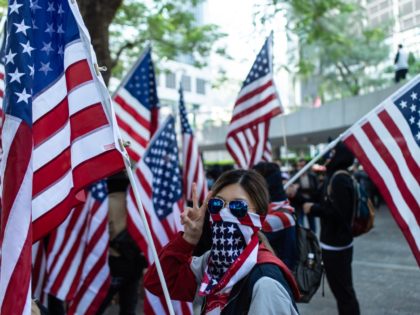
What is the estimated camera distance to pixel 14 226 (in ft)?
7.59

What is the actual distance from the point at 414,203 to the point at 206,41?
1202 centimetres

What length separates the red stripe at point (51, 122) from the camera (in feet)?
9.12

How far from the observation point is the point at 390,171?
13.3 feet

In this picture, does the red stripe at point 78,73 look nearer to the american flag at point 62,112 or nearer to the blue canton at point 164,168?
the american flag at point 62,112

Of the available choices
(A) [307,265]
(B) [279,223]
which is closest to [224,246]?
(B) [279,223]

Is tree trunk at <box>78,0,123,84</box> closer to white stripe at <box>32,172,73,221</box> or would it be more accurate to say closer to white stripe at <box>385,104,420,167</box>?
white stripe at <box>385,104,420,167</box>

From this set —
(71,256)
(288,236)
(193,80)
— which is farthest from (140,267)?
(193,80)

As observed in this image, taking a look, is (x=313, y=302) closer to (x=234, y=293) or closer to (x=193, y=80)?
(x=234, y=293)

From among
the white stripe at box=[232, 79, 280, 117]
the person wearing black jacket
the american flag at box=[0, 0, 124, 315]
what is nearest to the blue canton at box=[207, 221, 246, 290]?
the american flag at box=[0, 0, 124, 315]

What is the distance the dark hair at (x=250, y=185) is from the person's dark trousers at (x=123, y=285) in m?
2.83

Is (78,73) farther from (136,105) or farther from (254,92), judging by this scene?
(254,92)

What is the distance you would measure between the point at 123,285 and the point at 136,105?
80.6 inches

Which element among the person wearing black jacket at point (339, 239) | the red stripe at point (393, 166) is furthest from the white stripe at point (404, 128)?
the person wearing black jacket at point (339, 239)

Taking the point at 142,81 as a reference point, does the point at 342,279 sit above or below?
below
